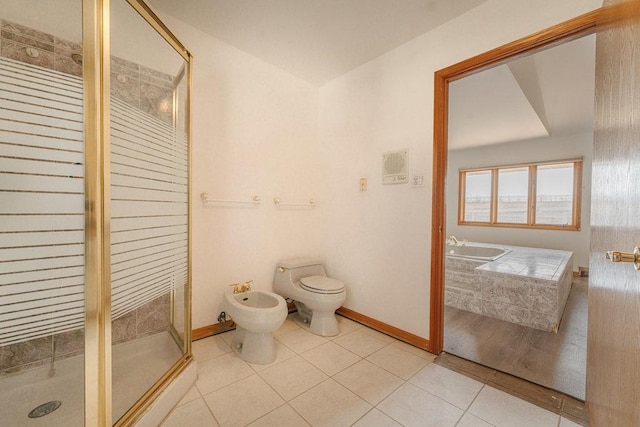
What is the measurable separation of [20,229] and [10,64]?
72 cm

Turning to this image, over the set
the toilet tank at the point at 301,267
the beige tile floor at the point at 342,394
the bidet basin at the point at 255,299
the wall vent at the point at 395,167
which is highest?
the wall vent at the point at 395,167

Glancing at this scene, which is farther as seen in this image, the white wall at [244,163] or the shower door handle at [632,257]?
the white wall at [244,163]

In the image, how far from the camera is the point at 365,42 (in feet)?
6.73

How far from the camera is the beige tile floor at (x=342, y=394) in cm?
125

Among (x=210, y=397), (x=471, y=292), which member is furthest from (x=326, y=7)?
(x=471, y=292)

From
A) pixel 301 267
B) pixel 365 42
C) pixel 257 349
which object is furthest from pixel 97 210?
A: pixel 365 42

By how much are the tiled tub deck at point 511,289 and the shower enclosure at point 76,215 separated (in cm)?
267

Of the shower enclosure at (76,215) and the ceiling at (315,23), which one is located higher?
the ceiling at (315,23)

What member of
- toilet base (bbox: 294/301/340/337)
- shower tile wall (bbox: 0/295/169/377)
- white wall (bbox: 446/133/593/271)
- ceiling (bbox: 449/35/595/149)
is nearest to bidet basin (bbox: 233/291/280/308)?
toilet base (bbox: 294/301/340/337)

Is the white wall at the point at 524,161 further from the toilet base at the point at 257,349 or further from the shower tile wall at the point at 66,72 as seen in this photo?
the shower tile wall at the point at 66,72

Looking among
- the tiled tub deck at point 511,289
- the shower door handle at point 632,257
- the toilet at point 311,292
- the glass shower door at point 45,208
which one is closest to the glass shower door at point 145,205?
the glass shower door at point 45,208

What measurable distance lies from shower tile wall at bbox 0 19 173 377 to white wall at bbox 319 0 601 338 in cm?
161

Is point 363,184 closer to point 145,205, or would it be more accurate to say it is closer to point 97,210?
point 145,205

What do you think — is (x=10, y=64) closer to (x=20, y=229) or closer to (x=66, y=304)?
(x=20, y=229)
